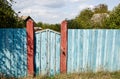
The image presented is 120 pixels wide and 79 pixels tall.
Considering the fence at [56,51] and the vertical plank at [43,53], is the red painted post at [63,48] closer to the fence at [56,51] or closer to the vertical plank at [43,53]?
the fence at [56,51]

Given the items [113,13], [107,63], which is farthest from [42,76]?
[113,13]

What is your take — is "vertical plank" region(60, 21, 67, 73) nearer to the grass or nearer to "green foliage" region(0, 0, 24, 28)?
the grass

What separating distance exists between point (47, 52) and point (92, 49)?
1.87 meters

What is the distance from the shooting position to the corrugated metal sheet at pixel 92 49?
10500mm

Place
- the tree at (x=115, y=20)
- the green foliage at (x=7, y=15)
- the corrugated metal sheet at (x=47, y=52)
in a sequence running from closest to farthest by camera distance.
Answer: the corrugated metal sheet at (x=47, y=52) < the green foliage at (x=7, y=15) < the tree at (x=115, y=20)

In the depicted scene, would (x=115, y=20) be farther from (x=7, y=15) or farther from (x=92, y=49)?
(x=7, y=15)

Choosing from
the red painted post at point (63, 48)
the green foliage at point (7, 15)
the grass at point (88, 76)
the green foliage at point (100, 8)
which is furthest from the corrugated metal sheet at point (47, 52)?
the green foliage at point (100, 8)

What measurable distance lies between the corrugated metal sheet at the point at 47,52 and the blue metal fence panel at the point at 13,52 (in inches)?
20.7

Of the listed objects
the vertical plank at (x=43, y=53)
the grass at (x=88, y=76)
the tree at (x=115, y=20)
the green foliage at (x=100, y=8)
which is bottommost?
the grass at (x=88, y=76)

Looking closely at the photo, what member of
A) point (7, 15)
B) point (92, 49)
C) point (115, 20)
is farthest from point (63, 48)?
point (115, 20)

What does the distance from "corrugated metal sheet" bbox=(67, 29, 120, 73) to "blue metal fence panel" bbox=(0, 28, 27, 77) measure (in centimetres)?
185

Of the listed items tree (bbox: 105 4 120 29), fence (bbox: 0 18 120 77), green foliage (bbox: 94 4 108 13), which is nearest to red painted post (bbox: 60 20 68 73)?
fence (bbox: 0 18 120 77)

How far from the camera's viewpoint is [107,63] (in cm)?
1084

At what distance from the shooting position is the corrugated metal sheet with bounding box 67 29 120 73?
1050 centimetres
